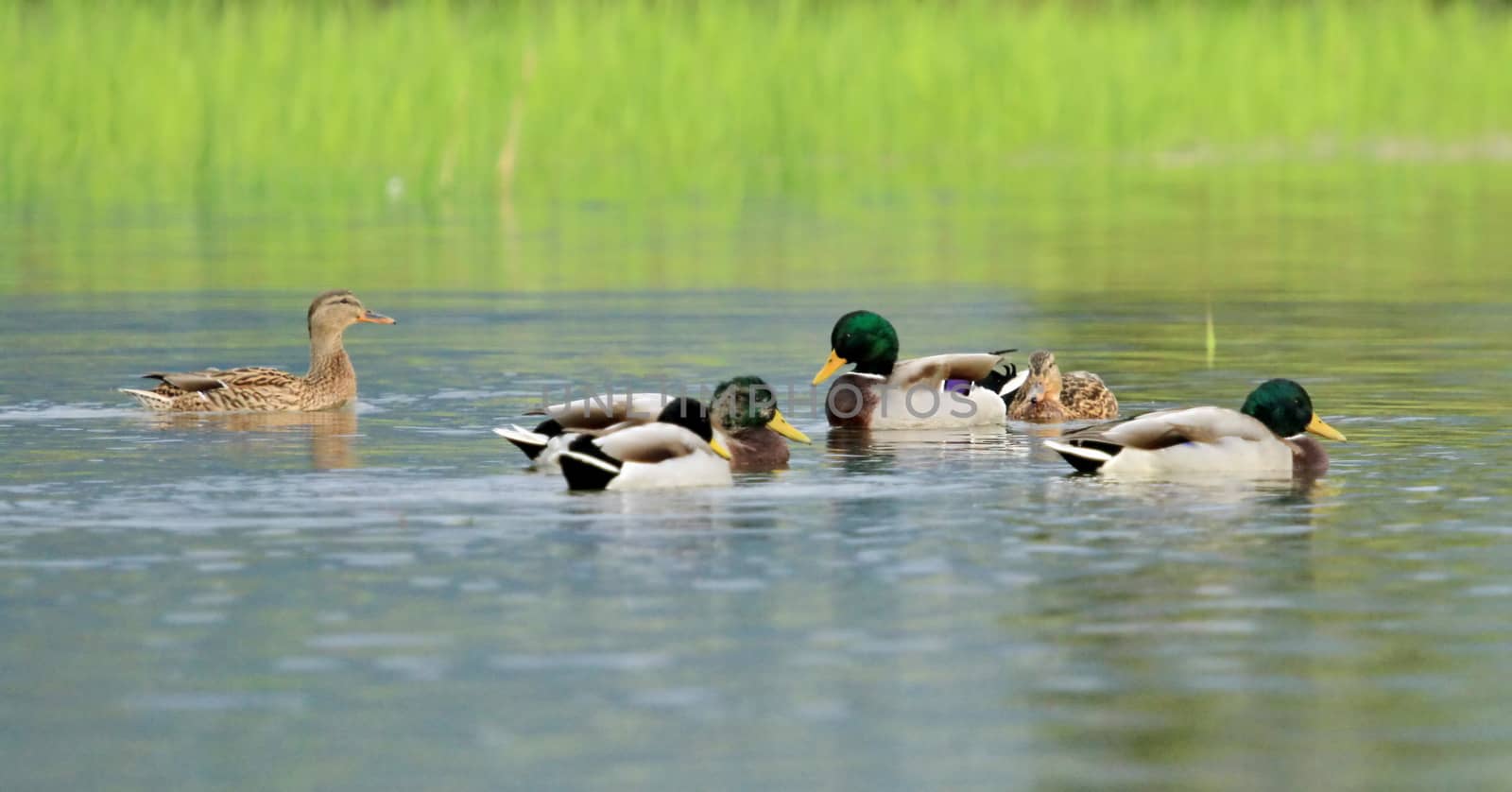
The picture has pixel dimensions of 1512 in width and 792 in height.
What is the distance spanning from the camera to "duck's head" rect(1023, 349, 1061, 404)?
15.4m

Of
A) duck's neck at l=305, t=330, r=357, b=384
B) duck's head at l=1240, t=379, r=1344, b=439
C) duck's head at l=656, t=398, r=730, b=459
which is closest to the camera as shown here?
duck's head at l=656, t=398, r=730, b=459

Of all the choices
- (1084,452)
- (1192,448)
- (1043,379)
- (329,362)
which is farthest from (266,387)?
(1192,448)

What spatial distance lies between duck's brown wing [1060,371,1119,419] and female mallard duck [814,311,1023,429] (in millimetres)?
352

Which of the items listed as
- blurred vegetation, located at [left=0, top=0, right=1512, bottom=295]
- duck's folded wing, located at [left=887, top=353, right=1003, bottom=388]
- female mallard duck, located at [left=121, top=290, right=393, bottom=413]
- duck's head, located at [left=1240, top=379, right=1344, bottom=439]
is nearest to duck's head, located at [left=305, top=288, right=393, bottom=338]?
female mallard duck, located at [left=121, top=290, right=393, bottom=413]

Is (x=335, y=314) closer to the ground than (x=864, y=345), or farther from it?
farther from it

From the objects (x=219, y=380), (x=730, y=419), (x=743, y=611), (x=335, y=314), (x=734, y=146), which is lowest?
(x=743, y=611)

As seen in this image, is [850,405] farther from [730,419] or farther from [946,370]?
[730,419]

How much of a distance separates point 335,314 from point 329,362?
70 centimetres

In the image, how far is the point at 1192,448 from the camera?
1227 centimetres

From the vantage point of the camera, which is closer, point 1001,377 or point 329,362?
point 1001,377

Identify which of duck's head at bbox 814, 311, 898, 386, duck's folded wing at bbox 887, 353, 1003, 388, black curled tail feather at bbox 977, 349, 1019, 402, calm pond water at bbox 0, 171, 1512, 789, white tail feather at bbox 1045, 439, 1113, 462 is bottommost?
calm pond water at bbox 0, 171, 1512, 789

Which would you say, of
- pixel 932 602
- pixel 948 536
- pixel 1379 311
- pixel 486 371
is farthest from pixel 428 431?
pixel 1379 311

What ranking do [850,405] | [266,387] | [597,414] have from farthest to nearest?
[266,387], [850,405], [597,414]

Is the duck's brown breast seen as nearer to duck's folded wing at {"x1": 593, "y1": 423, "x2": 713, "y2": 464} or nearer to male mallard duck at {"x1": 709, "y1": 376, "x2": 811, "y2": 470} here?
male mallard duck at {"x1": 709, "y1": 376, "x2": 811, "y2": 470}
